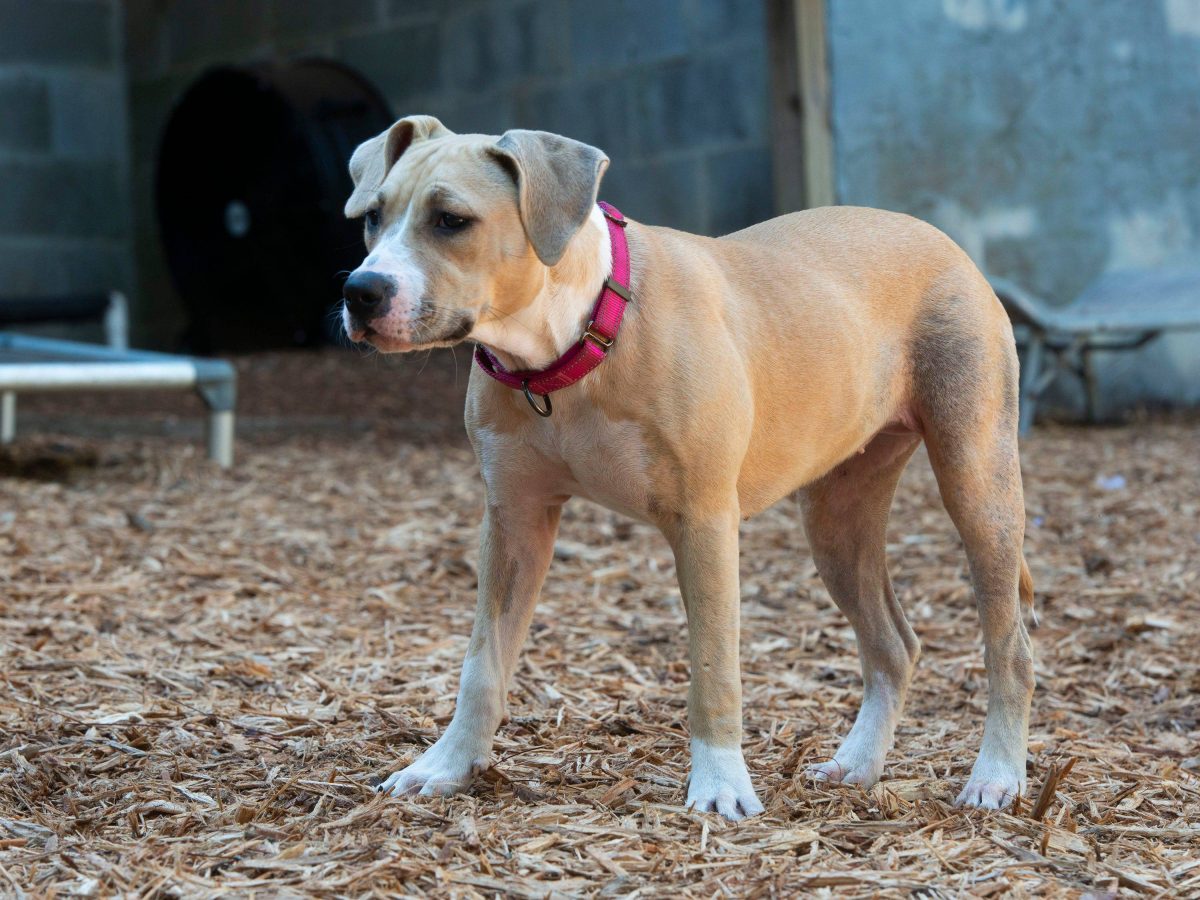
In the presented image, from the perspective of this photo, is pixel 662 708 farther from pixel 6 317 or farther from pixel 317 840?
pixel 6 317

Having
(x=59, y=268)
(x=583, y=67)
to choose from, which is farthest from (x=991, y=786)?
(x=59, y=268)

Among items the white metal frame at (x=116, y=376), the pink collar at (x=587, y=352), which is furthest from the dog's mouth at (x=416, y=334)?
the white metal frame at (x=116, y=376)

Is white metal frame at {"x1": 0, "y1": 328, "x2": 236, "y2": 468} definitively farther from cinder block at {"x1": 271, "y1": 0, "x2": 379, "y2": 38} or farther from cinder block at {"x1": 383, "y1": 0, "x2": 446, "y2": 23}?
cinder block at {"x1": 271, "y1": 0, "x2": 379, "y2": 38}

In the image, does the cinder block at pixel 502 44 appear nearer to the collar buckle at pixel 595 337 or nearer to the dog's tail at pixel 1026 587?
the dog's tail at pixel 1026 587

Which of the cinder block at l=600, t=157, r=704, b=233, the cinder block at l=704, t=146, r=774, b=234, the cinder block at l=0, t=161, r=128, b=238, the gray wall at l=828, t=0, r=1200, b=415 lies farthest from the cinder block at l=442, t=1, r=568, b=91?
the cinder block at l=0, t=161, r=128, b=238

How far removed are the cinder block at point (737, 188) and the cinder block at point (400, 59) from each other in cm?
270

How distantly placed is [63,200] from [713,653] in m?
11.0

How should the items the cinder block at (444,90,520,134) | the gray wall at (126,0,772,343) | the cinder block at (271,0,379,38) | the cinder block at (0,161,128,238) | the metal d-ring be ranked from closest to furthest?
the metal d-ring
the gray wall at (126,0,772,343)
the cinder block at (444,90,520,134)
the cinder block at (271,0,379,38)
the cinder block at (0,161,128,238)

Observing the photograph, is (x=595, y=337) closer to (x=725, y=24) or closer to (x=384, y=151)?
(x=384, y=151)

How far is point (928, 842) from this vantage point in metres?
2.65

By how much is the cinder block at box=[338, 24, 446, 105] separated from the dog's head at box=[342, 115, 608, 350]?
870 cm

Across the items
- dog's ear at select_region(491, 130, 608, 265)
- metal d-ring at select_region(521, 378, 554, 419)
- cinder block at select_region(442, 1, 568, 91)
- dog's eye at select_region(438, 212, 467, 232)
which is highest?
cinder block at select_region(442, 1, 568, 91)

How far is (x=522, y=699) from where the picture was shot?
12.0ft

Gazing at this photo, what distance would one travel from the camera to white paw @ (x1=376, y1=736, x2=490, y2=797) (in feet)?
9.53
